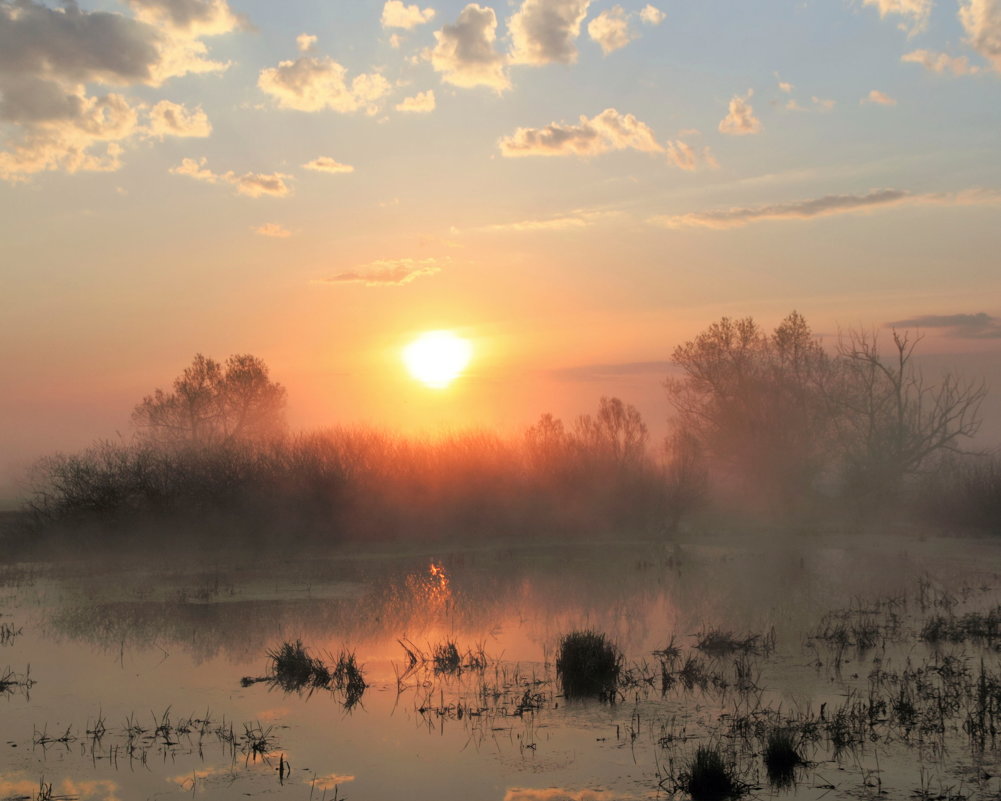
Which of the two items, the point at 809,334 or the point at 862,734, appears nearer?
the point at 862,734

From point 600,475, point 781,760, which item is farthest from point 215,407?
point 781,760

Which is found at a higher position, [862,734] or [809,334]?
[809,334]

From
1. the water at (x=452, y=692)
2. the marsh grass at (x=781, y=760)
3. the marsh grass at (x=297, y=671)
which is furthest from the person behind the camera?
the marsh grass at (x=297, y=671)

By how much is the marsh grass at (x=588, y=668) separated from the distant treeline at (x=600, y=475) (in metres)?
19.6

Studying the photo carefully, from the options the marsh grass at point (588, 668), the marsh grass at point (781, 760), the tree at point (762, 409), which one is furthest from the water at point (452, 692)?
the tree at point (762, 409)

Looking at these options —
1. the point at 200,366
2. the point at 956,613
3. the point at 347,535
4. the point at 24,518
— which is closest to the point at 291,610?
the point at 956,613

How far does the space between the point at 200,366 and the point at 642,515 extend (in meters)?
21.7

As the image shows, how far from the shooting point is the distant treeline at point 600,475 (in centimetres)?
2756

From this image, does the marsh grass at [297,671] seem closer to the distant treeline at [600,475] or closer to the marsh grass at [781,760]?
the marsh grass at [781,760]

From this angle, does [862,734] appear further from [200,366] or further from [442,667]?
[200,366]

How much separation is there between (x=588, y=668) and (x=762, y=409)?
86.0ft

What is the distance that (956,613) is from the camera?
46.3ft

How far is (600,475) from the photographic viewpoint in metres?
34.3

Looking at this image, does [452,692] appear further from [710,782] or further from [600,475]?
[600,475]
